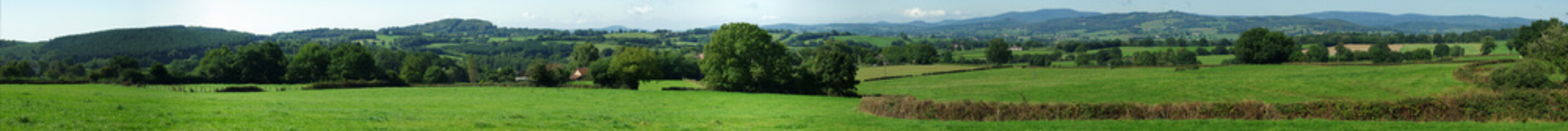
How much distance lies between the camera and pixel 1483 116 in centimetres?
1783

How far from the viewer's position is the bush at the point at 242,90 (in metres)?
38.8

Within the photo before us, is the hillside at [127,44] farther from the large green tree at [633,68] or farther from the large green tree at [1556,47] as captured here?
the large green tree at [1556,47]

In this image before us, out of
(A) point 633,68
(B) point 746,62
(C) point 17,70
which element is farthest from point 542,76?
(C) point 17,70

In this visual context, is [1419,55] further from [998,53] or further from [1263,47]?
[998,53]

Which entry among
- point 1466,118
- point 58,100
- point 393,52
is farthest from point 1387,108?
point 393,52

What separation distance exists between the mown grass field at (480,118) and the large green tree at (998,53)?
77.5 m

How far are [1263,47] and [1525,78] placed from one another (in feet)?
116

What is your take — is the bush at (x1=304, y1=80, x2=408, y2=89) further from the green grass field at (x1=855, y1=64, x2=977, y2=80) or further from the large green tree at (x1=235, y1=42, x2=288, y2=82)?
the green grass field at (x1=855, y1=64, x2=977, y2=80)

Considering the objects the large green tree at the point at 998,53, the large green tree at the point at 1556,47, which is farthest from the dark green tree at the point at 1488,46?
the large green tree at the point at 1556,47

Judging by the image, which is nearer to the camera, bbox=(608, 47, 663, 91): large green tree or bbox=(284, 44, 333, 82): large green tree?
bbox=(608, 47, 663, 91): large green tree

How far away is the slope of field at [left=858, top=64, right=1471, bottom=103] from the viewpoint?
45.8 meters

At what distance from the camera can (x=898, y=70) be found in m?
84.6

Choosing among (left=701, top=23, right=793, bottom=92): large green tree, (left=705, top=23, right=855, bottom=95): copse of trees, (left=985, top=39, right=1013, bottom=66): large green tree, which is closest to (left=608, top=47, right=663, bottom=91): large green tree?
(left=701, top=23, right=793, bottom=92): large green tree

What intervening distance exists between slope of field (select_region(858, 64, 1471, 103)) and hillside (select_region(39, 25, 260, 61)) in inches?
1782
